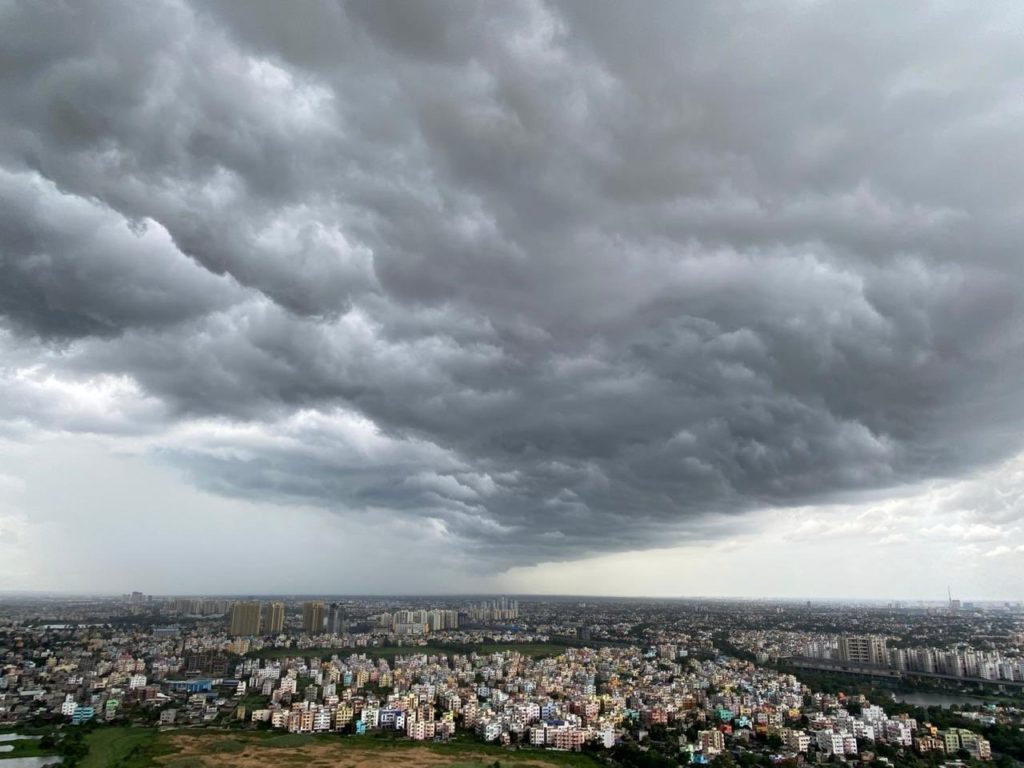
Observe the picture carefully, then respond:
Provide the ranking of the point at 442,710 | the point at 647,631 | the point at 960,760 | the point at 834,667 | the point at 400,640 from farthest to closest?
the point at 647,631 → the point at 400,640 → the point at 834,667 → the point at 442,710 → the point at 960,760

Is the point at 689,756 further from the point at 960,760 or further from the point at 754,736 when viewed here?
the point at 960,760

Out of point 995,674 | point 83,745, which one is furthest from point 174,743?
point 995,674

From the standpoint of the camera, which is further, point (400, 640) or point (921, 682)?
point (400, 640)

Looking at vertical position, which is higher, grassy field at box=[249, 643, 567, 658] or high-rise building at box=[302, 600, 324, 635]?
high-rise building at box=[302, 600, 324, 635]

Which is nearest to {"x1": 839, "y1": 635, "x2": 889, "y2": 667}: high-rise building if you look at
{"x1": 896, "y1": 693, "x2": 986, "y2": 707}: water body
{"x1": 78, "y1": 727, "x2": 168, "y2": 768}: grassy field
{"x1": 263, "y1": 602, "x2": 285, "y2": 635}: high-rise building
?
{"x1": 896, "y1": 693, "x2": 986, "y2": 707}: water body

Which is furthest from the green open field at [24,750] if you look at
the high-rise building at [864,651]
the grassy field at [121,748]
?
the high-rise building at [864,651]

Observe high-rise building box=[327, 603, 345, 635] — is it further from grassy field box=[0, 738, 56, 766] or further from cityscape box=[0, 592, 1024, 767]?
grassy field box=[0, 738, 56, 766]

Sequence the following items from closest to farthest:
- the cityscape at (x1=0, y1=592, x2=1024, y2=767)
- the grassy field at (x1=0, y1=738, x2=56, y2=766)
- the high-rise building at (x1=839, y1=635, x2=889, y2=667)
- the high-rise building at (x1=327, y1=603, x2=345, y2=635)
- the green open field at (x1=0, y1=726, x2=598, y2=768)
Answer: the green open field at (x1=0, y1=726, x2=598, y2=768) < the grassy field at (x1=0, y1=738, x2=56, y2=766) < the cityscape at (x1=0, y1=592, x2=1024, y2=767) < the high-rise building at (x1=839, y1=635, x2=889, y2=667) < the high-rise building at (x1=327, y1=603, x2=345, y2=635)
